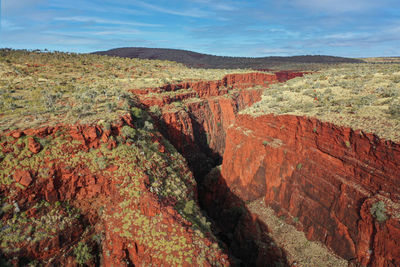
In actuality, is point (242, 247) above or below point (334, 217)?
below

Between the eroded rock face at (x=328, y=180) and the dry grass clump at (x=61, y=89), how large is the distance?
12.7 metres

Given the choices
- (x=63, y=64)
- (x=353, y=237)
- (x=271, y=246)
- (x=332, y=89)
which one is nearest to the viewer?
(x=353, y=237)

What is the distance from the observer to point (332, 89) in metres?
19.9

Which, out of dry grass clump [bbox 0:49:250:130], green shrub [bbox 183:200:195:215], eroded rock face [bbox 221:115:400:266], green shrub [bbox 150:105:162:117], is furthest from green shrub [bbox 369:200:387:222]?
green shrub [bbox 150:105:162:117]

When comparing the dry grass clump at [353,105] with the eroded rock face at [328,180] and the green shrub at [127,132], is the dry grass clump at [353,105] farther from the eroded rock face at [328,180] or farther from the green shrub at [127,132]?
the green shrub at [127,132]

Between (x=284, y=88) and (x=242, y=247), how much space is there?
18369 millimetres

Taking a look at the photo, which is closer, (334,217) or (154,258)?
(154,258)

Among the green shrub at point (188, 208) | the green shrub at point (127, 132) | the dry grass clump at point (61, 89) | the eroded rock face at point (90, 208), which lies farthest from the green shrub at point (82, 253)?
the dry grass clump at point (61, 89)

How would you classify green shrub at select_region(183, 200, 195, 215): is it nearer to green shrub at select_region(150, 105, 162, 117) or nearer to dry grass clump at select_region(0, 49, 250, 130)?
dry grass clump at select_region(0, 49, 250, 130)

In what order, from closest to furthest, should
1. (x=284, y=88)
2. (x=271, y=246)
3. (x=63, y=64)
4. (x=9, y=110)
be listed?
(x=271, y=246), (x=9, y=110), (x=284, y=88), (x=63, y=64)

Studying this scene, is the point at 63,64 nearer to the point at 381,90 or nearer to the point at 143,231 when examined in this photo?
the point at 143,231

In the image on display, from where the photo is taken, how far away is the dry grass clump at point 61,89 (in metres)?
16.1

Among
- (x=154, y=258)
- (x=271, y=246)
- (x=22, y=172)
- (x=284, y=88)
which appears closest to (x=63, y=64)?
(x=22, y=172)

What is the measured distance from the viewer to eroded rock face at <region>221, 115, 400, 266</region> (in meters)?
9.82
